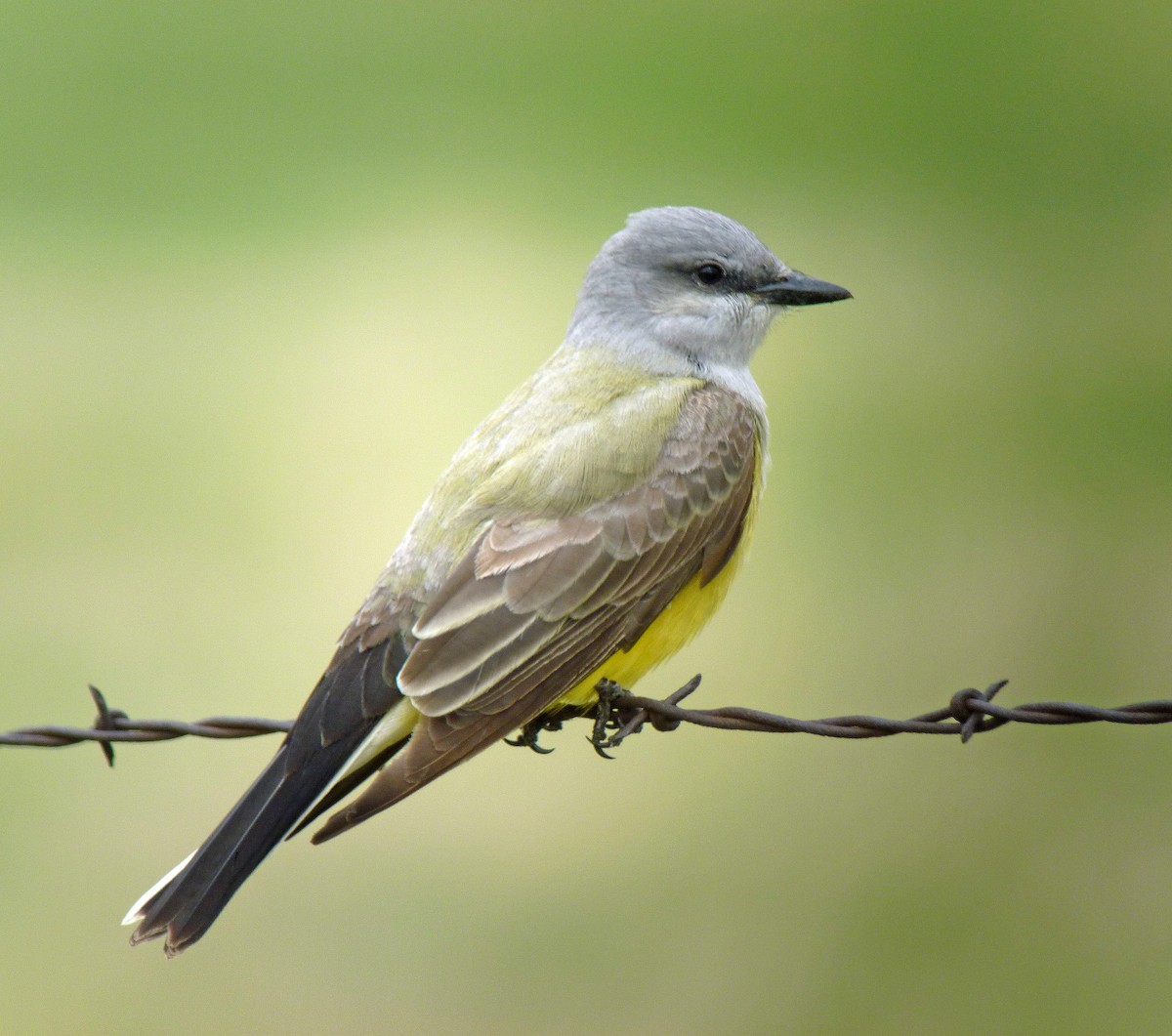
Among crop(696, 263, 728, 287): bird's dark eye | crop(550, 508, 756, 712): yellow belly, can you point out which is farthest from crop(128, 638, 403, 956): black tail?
crop(696, 263, 728, 287): bird's dark eye

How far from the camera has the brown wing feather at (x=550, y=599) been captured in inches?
151

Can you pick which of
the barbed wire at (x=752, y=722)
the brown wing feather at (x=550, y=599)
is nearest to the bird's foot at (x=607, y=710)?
the barbed wire at (x=752, y=722)

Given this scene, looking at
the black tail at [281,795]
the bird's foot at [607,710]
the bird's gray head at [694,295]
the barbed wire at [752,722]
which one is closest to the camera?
the barbed wire at [752,722]

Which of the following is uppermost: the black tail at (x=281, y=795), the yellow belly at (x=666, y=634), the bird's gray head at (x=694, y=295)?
the bird's gray head at (x=694, y=295)

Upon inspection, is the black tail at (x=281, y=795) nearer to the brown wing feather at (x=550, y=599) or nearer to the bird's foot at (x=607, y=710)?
the brown wing feather at (x=550, y=599)

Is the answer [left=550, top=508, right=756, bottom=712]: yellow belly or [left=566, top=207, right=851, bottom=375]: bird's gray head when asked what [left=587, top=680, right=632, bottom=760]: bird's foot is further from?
[left=566, top=207, right=851, bottom=375]: bird's gray head

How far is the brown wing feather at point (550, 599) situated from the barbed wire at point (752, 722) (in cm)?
27

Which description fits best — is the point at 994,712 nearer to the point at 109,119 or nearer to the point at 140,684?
the point at 140,684

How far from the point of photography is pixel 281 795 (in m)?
3.85

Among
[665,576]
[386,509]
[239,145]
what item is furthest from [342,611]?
[239,145]

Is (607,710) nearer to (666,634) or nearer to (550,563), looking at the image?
(666,634)

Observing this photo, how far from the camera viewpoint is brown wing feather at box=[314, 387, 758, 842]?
385 cm

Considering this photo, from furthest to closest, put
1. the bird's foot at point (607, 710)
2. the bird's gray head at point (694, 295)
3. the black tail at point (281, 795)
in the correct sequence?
the bird's gray head at point (694, 295) < the bird's foot at point (607, 710) < the black tail at point (281, 795)

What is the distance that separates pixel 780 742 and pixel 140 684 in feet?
13.5
